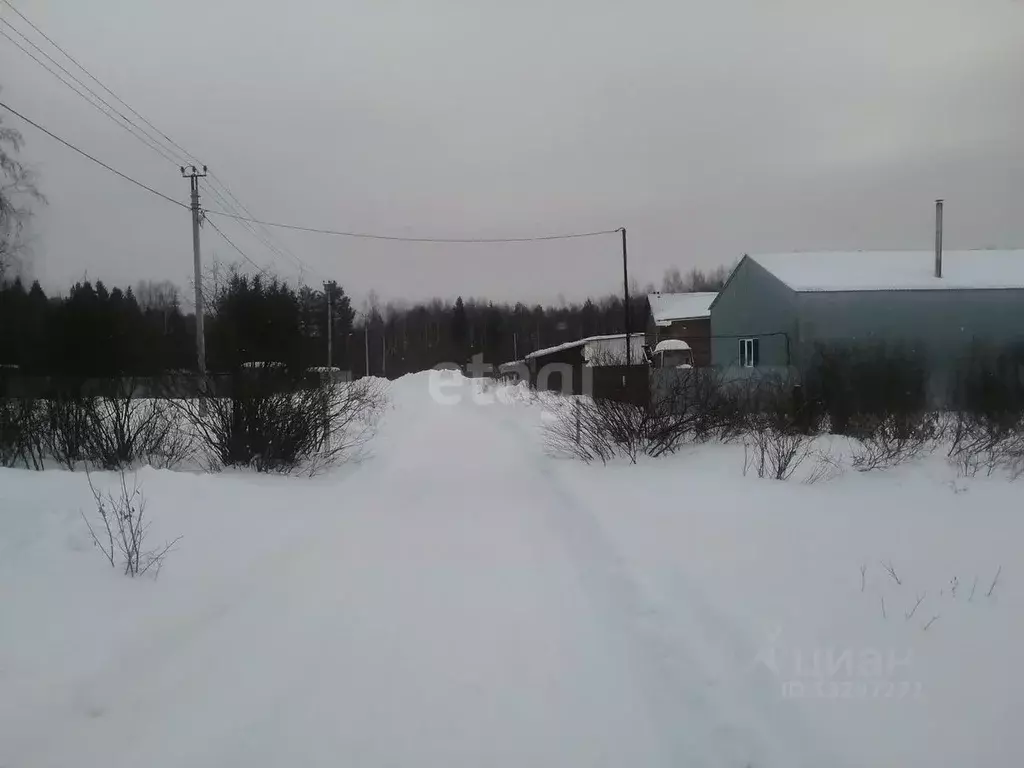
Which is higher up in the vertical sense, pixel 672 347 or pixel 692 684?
pixel 672 347

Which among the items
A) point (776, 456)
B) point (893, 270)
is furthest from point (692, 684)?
point (893, 270)

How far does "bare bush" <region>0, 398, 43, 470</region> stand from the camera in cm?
959

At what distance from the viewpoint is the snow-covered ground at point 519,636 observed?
3.05 m

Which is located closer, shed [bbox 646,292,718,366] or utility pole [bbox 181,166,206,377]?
utility pole [bbox 181,166,206,377]

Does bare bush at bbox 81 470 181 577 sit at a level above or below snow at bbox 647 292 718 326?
below

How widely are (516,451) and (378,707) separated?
10.8 metres

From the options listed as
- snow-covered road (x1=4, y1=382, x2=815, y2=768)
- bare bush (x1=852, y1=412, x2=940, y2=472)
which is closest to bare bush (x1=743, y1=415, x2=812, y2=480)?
bare bush (x1=852, y1=412, x2=940, y2=472)

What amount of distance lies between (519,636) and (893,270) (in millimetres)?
26479

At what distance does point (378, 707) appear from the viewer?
11.0 feet
